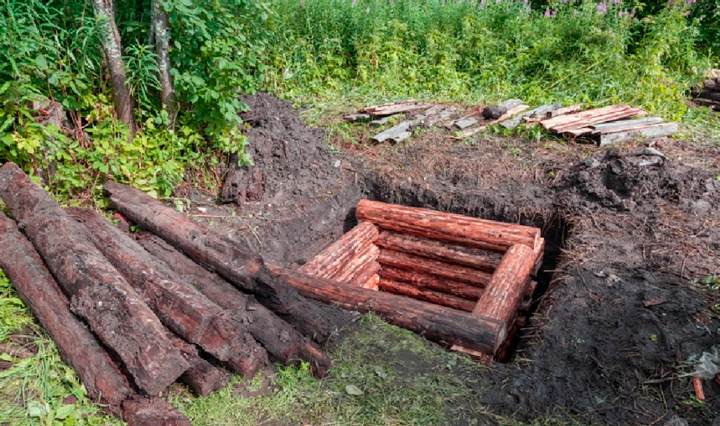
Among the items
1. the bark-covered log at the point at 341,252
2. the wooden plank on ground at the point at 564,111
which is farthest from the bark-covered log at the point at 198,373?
the wooden plank on ground at the point at 564,111

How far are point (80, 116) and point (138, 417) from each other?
3349 millimetres

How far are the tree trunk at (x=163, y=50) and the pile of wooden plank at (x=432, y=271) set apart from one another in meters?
2.22

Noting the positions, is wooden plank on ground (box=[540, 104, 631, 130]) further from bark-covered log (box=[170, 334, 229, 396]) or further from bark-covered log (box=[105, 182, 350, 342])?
bark-covered log (box=[170, 334, 229, 396])

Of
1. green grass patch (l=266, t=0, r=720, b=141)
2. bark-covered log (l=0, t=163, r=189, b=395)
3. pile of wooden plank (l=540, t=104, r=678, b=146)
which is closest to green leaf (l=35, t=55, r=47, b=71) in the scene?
bark-covered log (l=0, t=163, r=189, b=395)

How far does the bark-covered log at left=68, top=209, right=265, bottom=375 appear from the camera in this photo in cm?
306

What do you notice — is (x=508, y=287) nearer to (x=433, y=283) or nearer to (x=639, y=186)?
(x=433, y=283)

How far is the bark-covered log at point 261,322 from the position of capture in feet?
10.7

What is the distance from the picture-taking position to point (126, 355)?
9.21 feet

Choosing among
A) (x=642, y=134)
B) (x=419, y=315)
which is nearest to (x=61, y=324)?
(x=419, y=315)

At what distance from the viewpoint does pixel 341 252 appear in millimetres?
5305

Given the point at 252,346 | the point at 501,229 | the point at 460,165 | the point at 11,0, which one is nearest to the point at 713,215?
the point at 501,229

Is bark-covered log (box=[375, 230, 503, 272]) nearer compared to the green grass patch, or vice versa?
bark-covered log (box=[375, 230, 503, 272])

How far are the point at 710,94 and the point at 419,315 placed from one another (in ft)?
23.1

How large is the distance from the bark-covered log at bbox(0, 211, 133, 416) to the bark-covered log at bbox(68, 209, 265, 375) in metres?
0.39
